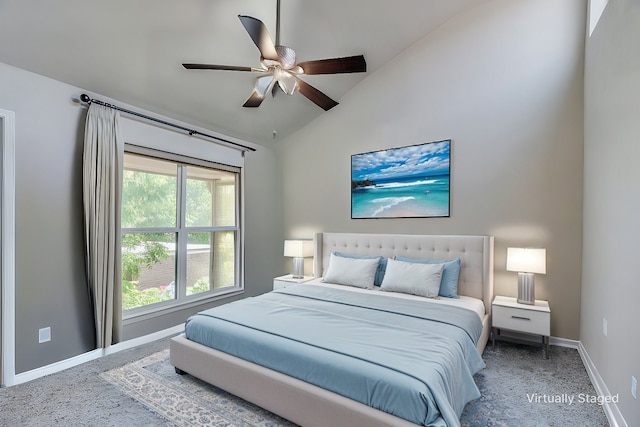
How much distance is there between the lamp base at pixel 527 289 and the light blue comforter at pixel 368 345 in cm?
75

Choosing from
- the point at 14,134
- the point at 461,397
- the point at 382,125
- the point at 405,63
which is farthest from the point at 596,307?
the point at 14,134

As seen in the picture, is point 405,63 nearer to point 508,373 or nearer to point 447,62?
point 447,62

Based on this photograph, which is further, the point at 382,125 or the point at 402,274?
the point at 382,125

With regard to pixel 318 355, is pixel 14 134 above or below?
above

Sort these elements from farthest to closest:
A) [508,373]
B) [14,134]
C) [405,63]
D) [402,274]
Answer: [405,63], [402,274], [508,373], [14,134]

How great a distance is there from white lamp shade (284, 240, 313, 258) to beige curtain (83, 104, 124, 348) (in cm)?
209

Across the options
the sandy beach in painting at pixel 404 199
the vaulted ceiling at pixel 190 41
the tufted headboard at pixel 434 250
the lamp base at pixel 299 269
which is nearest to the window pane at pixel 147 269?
the vaulted ceiling at pixel 190 41

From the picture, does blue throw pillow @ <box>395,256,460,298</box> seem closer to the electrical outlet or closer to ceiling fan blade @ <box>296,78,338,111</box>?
ceiling fan blade @ <box>296,78,338,111</box>

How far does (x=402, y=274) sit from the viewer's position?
10.8 ft

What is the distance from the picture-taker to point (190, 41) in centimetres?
282

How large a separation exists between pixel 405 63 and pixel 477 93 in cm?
98

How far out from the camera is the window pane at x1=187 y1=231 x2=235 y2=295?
389cm

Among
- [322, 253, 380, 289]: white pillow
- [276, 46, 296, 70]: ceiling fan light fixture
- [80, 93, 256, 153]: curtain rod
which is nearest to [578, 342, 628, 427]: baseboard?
[322, 253, 380, 289]: white pillow

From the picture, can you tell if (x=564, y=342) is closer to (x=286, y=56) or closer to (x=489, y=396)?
(x=489, y=396)
